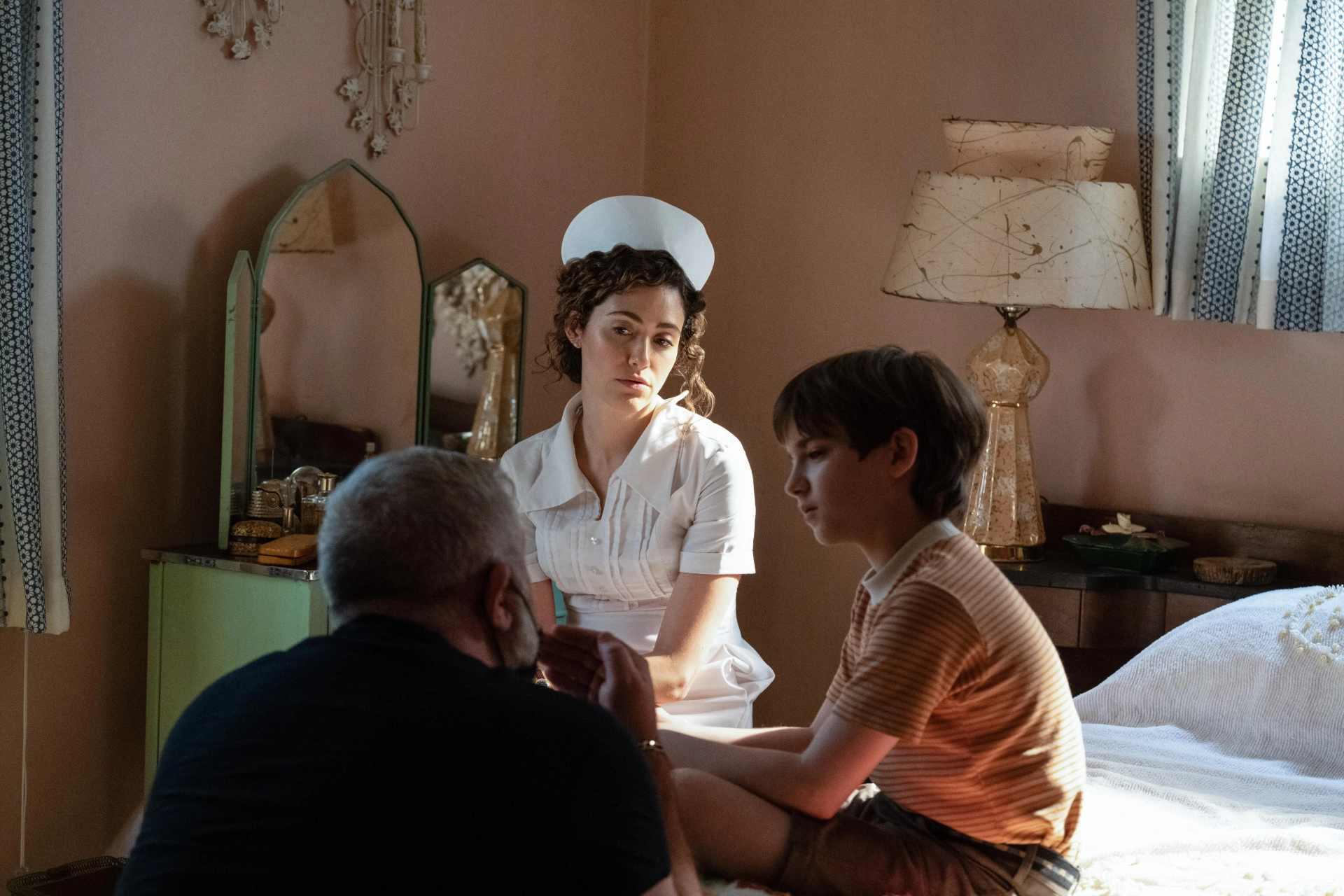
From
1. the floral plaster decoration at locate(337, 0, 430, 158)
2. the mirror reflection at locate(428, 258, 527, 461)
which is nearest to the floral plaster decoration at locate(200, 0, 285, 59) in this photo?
the floral plaster decoration at locate(337, 0, 430, 158)

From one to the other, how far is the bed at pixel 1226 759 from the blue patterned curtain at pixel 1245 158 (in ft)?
2.14

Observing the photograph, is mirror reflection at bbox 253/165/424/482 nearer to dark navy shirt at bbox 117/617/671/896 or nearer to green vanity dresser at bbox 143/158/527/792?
green vanity dresser at bbox 143/158/527/792

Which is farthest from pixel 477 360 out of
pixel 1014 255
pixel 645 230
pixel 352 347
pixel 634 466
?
pixel 1014 255

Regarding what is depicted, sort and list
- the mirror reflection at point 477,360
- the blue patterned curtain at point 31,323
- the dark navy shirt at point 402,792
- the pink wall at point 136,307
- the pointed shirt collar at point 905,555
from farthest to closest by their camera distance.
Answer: the mirror reflection at point 477,360 < the pink wall at point 136,307 < the blue patterned curtain at point 31,323 < the pointed shirt collar at point 905,555 < the dark navy shirt at point 402,792

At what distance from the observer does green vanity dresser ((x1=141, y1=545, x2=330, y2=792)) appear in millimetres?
2148

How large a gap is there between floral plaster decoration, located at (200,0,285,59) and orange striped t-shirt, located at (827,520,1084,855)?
1.64 m

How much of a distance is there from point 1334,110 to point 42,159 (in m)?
2.29

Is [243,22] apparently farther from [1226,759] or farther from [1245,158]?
[1226,759]

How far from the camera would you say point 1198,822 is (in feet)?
5.66

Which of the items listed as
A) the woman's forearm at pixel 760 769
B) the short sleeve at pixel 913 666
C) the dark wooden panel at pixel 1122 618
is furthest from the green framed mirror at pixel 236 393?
the dark wooden panel at pixel 1122 618

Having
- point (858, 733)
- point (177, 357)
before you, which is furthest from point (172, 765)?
point (177, 357)

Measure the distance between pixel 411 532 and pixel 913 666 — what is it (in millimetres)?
545

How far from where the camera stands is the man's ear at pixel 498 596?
101cm

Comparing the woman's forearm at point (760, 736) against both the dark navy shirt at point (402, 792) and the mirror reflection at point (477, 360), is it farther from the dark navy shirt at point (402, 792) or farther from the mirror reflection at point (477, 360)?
the mirror reflection at point (477, 360)
